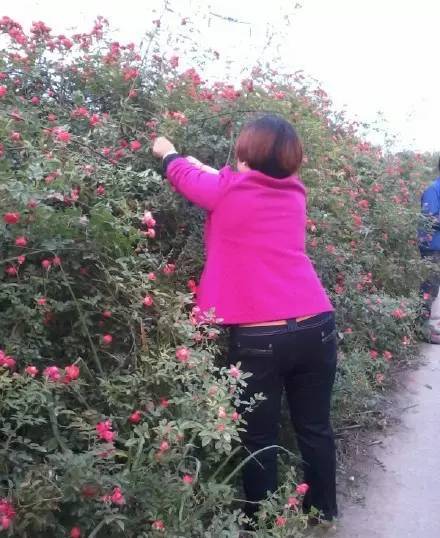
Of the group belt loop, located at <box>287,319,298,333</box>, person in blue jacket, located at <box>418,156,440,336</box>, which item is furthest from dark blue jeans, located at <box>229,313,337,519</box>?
person in blue jacket, located at <box>418,156,440,336</box>

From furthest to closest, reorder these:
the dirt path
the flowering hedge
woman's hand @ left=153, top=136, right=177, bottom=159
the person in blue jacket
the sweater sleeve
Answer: the person in blue jacket
the dirt path
woman's hand @ left=153, top=136, right=177, bottom=159
the sweater sleeve
the flowering hedge

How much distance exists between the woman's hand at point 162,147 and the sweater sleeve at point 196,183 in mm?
99

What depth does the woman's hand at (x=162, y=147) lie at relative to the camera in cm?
276

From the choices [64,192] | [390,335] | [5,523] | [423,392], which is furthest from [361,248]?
[5,523]

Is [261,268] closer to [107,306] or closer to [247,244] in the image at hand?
[247,244]

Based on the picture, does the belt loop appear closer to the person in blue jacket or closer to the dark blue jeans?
the dark blue jeans

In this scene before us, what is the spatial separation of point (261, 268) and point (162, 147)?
668mm

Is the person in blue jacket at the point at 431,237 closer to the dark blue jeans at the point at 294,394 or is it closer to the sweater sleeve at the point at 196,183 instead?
the dark blue jeans at the point at 294,394

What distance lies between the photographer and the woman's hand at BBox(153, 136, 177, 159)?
276 centimetres

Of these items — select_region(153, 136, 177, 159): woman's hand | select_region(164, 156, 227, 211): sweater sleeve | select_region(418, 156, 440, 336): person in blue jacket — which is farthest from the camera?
select_region(418, 156, 440, 336): person in blue jacket

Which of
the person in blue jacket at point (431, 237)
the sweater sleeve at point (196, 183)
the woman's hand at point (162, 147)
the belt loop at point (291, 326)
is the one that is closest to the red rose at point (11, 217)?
the sweater sleeve at point (196, 183)

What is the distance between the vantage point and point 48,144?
2535 mm

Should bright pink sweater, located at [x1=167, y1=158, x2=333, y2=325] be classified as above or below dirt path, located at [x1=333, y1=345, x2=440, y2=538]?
above

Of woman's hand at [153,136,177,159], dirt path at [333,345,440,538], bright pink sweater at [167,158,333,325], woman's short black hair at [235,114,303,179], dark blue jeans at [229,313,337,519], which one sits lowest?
dirt path at [333,345,440,538]
